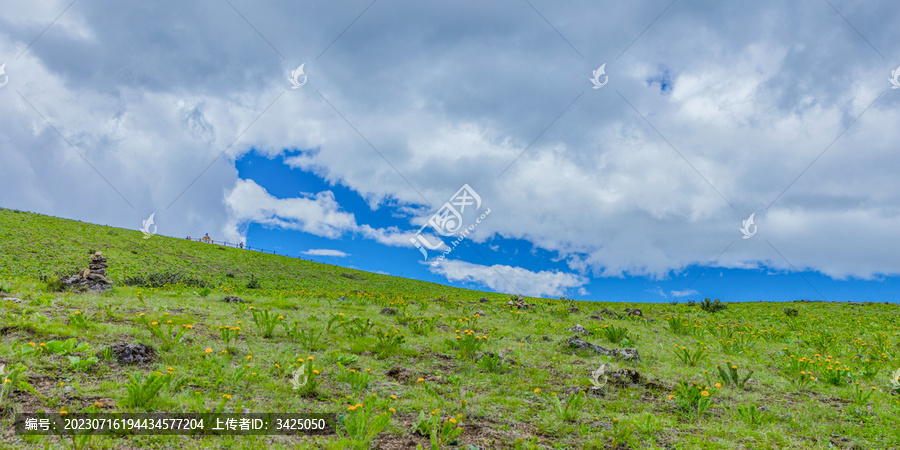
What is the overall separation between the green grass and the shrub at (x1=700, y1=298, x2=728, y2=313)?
1081 centimetres

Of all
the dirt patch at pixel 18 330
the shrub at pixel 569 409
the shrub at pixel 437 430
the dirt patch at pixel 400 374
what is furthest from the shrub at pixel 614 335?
the dirt patch at pixel 18 330

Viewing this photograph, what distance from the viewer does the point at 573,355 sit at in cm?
1189

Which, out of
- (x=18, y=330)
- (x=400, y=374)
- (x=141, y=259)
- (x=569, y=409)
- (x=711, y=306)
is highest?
(x=141, y=259)

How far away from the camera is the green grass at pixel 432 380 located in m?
6.14

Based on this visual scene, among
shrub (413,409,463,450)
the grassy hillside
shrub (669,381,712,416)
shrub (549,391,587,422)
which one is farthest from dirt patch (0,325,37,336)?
the grassy hillside

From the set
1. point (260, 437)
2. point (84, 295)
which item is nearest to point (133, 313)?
point (84, 295)

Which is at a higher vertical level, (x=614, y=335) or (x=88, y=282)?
(x=88, y=282)

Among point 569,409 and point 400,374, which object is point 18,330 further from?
point 569,409

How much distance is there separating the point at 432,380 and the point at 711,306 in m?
26.0

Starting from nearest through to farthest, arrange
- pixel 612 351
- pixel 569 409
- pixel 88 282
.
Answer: pixel 569 409 < pixel 612 351 < pixel 88 282

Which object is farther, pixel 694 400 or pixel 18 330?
pixel 18 330

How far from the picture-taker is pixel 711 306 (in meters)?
27.9

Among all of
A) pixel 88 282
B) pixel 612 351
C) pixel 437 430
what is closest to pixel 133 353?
pixel 437 430

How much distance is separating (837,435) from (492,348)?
24.2 feet
